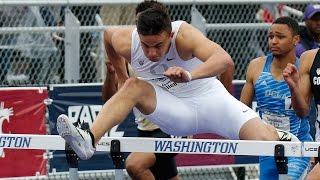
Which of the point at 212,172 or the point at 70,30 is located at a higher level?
the point at 70,30

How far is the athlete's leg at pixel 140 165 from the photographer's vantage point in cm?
871

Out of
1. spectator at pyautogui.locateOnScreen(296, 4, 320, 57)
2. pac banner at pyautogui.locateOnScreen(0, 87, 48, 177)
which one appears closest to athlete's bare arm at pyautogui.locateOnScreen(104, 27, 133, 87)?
pac banner at pyautogui.locateOnScreen(0, 87, 48, 177)

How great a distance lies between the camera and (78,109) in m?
9.76

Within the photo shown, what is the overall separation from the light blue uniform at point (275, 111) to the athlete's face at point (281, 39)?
6.7 inches

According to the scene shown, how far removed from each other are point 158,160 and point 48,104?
4.34ft

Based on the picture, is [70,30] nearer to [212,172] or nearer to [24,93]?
[24,93]

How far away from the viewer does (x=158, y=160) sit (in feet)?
29.6

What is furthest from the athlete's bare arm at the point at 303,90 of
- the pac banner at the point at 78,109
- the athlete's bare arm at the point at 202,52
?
the pac banner at the point at 78,109

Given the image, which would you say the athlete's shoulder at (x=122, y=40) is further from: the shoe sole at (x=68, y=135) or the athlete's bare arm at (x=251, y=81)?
the athlete's bare arm at (x=251, y=81)

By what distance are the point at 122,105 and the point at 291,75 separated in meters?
1.20

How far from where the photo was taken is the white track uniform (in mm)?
7031

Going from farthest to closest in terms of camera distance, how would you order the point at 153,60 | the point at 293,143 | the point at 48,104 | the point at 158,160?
the point at 48,104
the point at 158,160
the point at 153,60
the point at 293,143

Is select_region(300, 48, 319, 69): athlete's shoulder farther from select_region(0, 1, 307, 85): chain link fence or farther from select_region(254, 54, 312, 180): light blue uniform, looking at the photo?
select_region(0, 1, 307, 85): chain link fence

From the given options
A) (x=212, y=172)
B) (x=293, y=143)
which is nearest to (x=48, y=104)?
(x=212, y=172)
